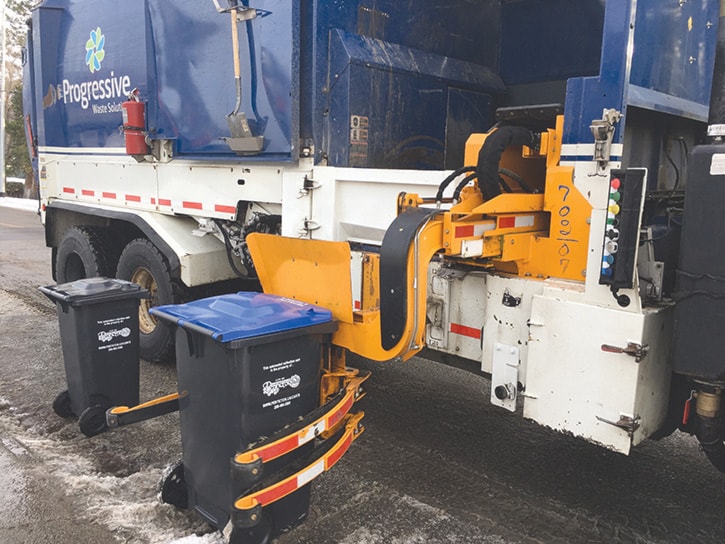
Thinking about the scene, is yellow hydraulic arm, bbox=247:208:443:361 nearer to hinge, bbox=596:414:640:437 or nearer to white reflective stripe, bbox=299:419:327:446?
white reflective stripe, bbox=299:419:327:446

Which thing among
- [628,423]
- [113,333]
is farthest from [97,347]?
[628,423]

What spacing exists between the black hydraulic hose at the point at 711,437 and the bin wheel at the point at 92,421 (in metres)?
3.16

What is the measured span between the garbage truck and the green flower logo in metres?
0.02

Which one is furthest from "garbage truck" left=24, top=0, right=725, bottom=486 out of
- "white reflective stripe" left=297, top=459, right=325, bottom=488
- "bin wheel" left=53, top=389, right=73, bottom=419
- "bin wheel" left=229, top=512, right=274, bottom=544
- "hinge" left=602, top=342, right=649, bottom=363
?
"bin wheel" left=53, top=389, right=73, bottom=419

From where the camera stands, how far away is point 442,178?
3.14 metres

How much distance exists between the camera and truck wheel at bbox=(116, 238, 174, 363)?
4.96 metres

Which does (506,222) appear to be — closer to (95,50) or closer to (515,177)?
(515,177)

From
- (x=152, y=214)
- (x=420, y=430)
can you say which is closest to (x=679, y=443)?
(x=420, y=430)

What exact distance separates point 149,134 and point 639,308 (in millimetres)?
3775

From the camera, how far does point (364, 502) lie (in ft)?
10.4

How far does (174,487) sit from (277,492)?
0.71m

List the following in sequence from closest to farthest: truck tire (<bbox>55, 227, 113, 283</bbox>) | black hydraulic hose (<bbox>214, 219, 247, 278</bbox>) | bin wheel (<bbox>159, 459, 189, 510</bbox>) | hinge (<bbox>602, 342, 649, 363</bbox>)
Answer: hinge (<bbox>602, 342, 649, 363</bbox>) < bin wheel (<bbox>159, 459, 189, 510</bbox>) < black hydraulic hose (<bbox>214, 219, 247, 278</bbox>) < truck tire (<bbox>55, 227, 113, 283</bbox>)

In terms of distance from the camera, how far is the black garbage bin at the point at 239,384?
8.51 feet

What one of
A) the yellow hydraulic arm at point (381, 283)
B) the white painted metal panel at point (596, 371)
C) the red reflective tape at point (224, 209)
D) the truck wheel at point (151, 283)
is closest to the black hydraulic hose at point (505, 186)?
the yellow hydraulic arm at point (381, 283)
